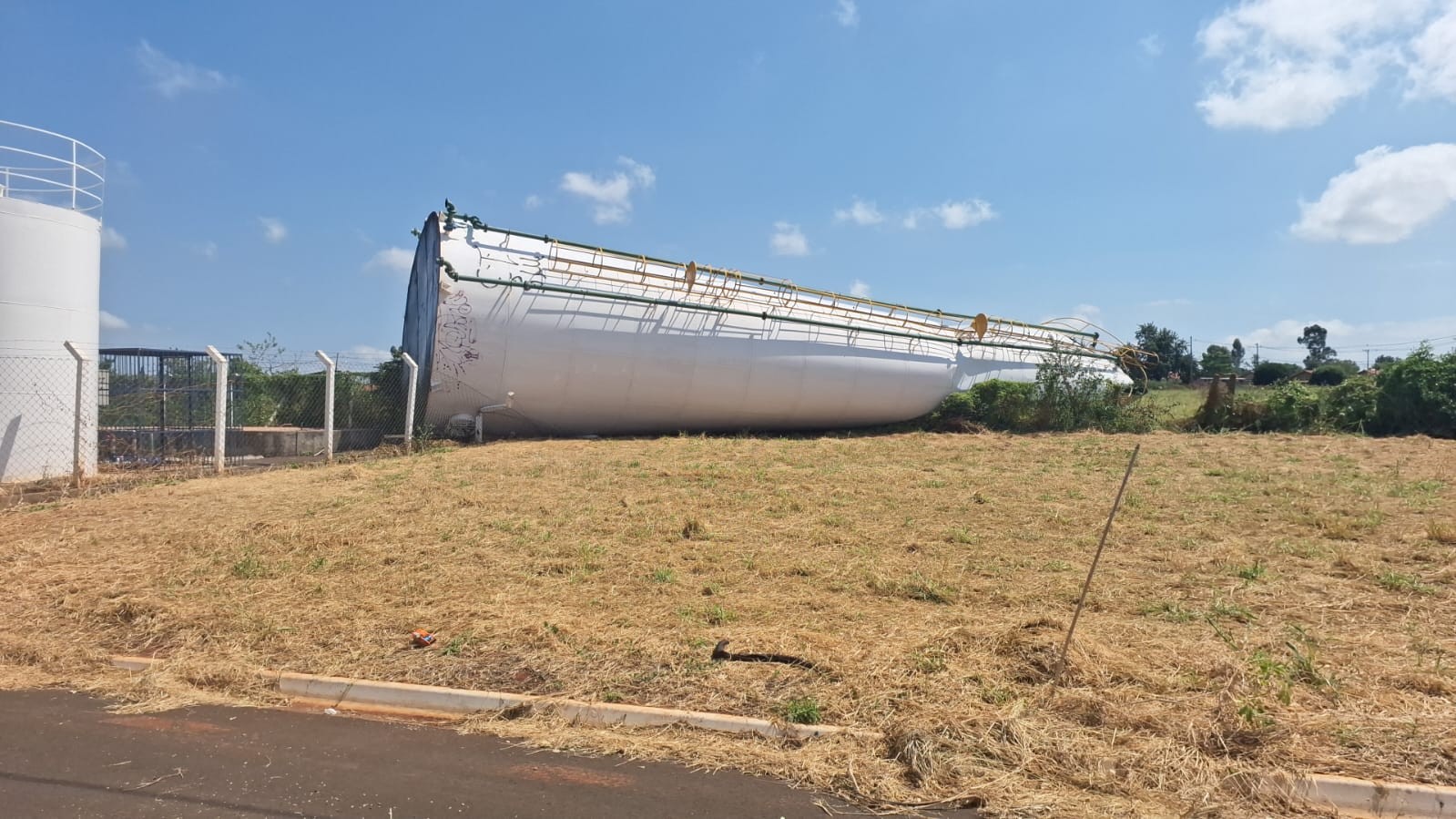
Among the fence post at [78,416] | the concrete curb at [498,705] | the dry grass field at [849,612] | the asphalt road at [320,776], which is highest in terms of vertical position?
the fence post at [78,416]

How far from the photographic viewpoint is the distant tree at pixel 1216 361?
5197 centimetres

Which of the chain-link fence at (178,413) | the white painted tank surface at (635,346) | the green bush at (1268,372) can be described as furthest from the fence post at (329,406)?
the green bush at (1268,372)

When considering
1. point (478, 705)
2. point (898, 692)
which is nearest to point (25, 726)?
point (478, 705)

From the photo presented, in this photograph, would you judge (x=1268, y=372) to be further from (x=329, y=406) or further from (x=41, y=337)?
(x=41, y=337)

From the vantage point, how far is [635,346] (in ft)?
55.2

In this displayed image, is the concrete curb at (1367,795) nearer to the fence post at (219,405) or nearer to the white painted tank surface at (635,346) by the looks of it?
the fence post at (219,405)

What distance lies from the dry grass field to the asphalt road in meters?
0.27

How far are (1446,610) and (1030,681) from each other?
3623mm

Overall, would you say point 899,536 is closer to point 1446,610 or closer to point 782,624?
point 782,624

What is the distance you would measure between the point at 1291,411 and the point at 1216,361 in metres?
35.8

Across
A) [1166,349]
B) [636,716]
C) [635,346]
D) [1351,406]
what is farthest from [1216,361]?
[636,716]

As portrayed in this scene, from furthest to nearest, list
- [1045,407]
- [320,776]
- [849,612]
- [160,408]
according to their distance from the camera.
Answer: [1045,407]
[160,408]
[849,612]
[320,776]

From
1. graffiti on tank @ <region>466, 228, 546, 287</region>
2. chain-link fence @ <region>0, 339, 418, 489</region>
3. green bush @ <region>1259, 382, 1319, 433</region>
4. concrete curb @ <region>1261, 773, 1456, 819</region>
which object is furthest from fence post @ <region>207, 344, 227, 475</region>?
green bush @ <region>1259, 382, 1319, 433</region>

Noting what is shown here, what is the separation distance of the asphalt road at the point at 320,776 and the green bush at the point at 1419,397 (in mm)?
23038
